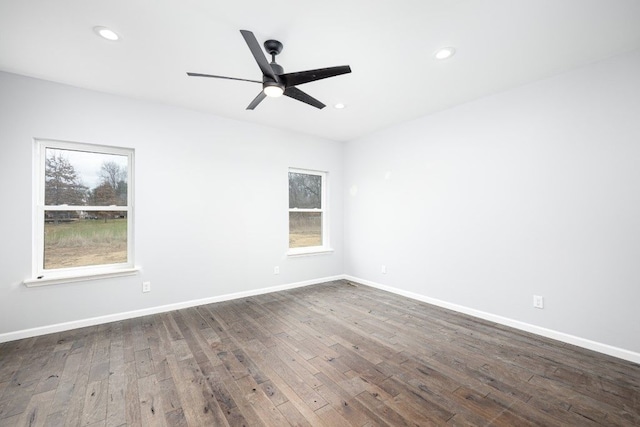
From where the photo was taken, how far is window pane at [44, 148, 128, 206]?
10.1ft

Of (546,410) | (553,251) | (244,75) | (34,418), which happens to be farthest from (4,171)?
(553,251)

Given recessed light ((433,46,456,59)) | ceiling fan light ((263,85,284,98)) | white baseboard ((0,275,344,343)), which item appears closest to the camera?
ceiling fan light ((263,85,284,98))

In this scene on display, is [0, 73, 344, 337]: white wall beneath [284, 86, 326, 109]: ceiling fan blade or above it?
beneath

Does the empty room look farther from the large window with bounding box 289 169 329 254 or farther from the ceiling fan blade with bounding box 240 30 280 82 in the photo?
the large window with bounding box 289 169 329 254

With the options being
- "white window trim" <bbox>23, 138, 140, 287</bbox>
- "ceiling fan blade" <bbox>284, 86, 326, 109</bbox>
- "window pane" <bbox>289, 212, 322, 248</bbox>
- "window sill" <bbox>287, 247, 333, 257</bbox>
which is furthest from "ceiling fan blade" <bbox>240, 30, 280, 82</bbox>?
"window sill" <bbox>287, 247, 333, 257</bbox>

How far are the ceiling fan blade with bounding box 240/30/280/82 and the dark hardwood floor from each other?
2391 mm

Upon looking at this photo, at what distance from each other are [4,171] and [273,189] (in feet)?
9.87

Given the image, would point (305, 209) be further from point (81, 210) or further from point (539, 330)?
point (539, 330)

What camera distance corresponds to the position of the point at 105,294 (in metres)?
3.20

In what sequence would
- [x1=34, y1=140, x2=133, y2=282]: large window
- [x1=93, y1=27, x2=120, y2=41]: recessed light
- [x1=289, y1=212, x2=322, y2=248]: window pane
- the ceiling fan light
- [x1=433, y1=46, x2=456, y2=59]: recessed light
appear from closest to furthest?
[x1=93, y1=27, x2=120, y2=41]: recessed light
the ceiling fan light
[x1=433, y1=46, x2=456, y2=59]: recessed light
[x1=34, y1=140, x2=133, y2=282]: large window
[x1=289, y1=212, x2=322, y2=248]: window pane

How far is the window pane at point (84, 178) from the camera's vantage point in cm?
309

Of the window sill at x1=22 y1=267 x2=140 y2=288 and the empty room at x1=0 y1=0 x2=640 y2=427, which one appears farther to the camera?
the window sill at x1=22 y1=267 x2=140 y2=288

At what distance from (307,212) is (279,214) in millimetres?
671

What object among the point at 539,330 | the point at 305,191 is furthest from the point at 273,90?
the point at 539,330
